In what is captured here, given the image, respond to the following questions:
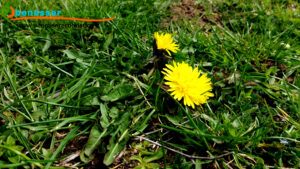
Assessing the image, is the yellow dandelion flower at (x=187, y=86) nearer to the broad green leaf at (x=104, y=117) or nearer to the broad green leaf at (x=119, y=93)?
the broad green leaf at (x=119, y=93)

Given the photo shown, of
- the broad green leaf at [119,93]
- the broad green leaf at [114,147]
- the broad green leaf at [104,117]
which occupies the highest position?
the broad green leaf at [119,93]

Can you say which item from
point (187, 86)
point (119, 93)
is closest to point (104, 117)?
point (119, 93)

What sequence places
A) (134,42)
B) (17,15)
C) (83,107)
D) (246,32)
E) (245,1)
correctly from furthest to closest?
(245,1), (246,32), (17,15), (134,42), (83,107)

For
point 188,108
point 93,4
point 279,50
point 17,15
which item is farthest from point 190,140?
point 17,15

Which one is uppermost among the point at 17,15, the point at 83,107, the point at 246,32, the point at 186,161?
the point at 17,15

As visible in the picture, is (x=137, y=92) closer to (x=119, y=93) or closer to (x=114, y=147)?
(x=119, y=93)

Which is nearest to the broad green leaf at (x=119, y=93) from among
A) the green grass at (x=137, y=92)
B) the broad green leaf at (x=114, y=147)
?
the green grass at (x=137, y=92)

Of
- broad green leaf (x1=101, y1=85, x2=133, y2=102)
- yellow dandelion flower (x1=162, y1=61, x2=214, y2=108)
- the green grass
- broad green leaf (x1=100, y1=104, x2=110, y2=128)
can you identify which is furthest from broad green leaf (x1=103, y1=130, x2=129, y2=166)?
yellow dandelion flower (x1=162, y1=61, x2=214, y2=108)

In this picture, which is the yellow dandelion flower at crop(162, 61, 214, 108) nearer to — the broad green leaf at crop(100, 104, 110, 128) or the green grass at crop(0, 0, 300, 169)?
the green grass at crop(0, 0, 300, 169)

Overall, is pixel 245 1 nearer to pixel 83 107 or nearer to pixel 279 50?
pixel 279 50
